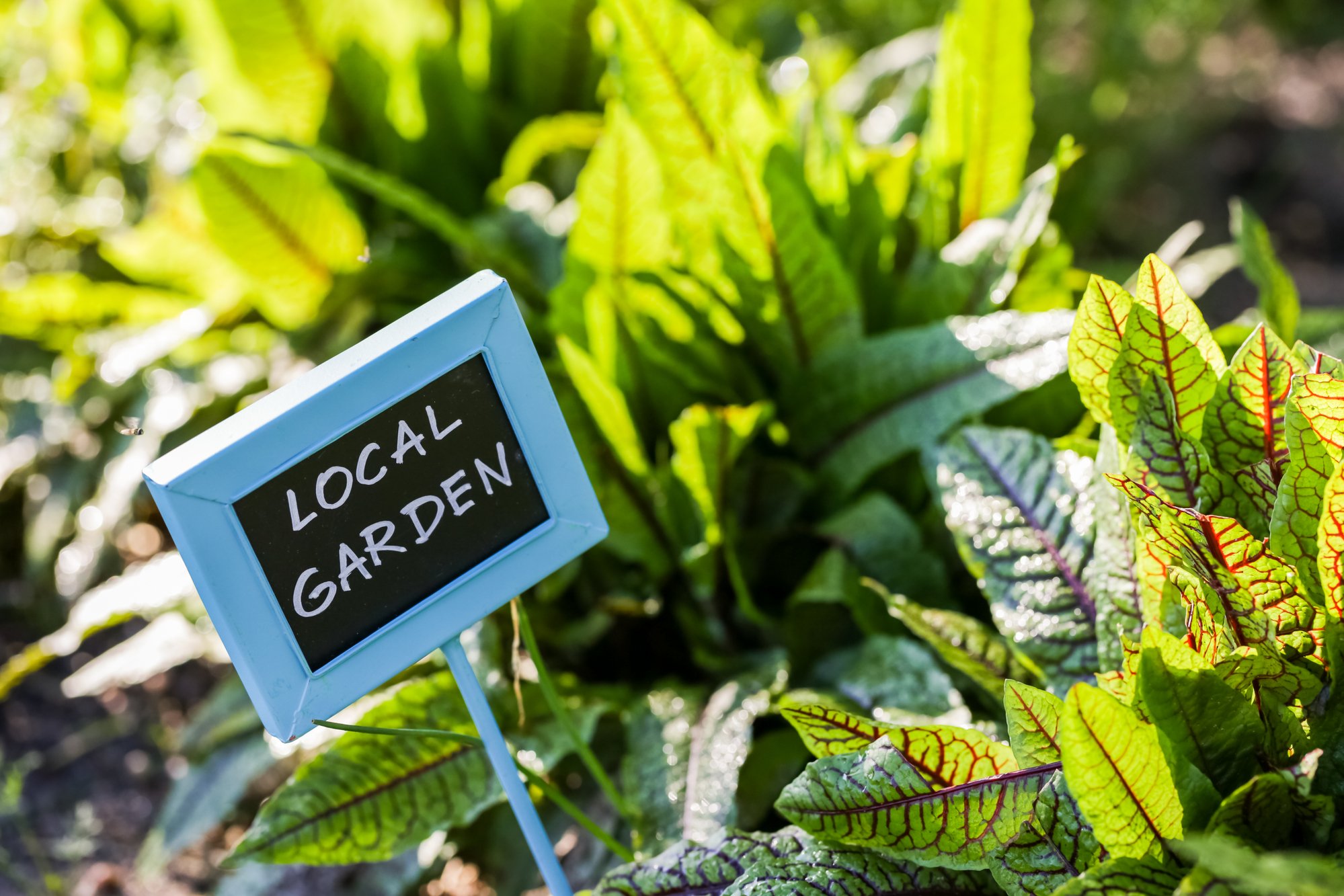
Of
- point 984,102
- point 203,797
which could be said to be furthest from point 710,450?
point 203,797

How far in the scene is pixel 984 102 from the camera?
1.41 metres

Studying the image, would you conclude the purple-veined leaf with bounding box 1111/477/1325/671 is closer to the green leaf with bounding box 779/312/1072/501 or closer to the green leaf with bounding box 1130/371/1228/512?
the green leaf with bounding box 1130/371/1228/512

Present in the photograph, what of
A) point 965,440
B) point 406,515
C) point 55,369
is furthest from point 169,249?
point 965,440

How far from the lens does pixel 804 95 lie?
1633 mm

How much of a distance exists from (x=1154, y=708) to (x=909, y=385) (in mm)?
539

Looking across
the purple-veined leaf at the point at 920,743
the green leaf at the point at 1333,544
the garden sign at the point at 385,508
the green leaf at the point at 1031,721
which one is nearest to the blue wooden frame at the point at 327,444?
the garden sign at the point at 385,508

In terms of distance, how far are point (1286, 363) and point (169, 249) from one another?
1.72 m

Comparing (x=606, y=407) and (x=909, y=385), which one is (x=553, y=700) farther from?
(x=909, y=385)

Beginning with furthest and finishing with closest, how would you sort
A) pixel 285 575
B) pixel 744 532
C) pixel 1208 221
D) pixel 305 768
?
pixel 1208 221 → pixel 744 532 → pixel 305 768 → pixel 285 575

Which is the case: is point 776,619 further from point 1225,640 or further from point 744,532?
point 1225,640

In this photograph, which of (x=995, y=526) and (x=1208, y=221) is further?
(x=1208, y=221)

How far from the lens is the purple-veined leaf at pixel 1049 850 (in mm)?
817

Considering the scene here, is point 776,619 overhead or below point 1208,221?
below

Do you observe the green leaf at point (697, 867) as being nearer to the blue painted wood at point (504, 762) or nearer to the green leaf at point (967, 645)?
the blue painted wood at point (504, 762)
